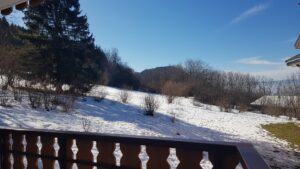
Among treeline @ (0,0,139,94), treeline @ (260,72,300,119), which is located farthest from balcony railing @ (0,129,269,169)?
treeline @ (260,72,300,119)

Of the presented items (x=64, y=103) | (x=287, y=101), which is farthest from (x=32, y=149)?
(x=287, y=101)

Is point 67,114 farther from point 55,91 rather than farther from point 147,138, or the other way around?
point 147,138

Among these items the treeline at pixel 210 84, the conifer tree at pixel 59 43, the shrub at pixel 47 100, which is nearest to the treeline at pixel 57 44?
the conifer tree at pixel 59 43

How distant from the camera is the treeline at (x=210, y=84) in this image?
34069 mm

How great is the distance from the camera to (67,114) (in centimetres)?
1055

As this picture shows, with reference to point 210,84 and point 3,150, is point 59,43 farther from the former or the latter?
point 210,84

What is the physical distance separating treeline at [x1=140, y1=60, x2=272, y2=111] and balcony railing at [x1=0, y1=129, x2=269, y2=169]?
27.8 metres

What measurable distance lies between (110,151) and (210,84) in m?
42.0

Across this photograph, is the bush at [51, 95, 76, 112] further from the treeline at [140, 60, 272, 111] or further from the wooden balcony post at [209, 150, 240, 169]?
the treeline at [140, 60, 272, 111]

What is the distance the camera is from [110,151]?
2.18 meters

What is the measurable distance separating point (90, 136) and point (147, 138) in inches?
19.4

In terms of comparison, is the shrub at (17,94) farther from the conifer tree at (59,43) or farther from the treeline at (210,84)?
the treeline at (210,84)

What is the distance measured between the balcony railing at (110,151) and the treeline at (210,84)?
2783cm

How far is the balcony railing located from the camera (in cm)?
172
